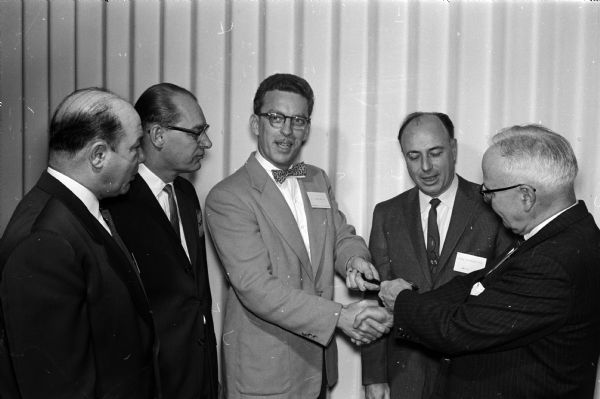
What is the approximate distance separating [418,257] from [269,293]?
27.3 inches

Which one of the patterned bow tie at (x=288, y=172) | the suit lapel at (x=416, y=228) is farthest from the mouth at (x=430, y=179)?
the patterned bow tie at (x=288, y=172)

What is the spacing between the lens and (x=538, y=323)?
1985 millimetres

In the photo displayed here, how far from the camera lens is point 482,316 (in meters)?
2.09

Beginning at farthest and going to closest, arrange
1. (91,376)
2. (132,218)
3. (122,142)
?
(132,218), (122,142), (91,376)

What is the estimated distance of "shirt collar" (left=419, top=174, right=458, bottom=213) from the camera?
2.90 m

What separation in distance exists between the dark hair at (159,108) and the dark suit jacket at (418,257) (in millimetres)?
1115

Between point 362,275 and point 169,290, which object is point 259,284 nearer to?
point 169,290

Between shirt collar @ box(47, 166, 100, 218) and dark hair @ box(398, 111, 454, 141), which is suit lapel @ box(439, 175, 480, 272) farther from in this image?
shirt collar @ box(47, 166, 100, 218)

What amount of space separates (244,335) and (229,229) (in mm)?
469

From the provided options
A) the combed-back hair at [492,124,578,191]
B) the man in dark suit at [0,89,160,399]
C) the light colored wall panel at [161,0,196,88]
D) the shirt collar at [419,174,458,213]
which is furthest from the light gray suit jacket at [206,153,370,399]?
the combed-back hair at [492,124,578,191]

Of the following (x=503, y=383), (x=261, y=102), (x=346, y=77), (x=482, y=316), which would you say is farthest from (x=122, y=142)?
(x=346, y=77)

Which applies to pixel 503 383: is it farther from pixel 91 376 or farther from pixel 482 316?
pixel 91 376

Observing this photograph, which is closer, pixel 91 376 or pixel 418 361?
pixel 91 376

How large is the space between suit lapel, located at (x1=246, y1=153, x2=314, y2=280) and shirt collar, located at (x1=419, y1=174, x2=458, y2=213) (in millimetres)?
612
